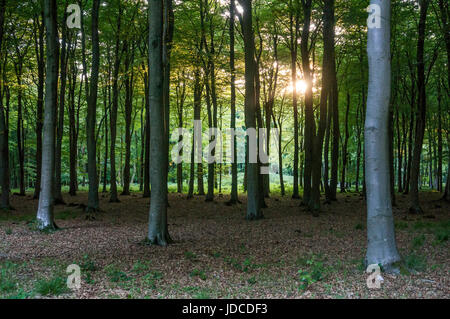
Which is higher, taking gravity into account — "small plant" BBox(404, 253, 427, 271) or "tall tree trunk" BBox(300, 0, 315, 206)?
"tall tree trunk" BBox(300, 0, 315, 206)

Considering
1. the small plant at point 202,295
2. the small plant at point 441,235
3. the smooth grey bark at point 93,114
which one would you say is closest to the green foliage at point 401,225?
the small plant at point 441,235

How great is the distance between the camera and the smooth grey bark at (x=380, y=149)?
16.8 ft

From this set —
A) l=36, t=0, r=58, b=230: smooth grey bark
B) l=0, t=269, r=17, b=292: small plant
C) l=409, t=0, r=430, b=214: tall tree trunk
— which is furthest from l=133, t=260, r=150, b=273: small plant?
l=409, t=0, r=430, b=214: tall tree trunk

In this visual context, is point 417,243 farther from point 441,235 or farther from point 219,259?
point 219,259

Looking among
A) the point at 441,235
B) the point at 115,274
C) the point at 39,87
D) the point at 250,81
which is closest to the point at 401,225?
the point at 441,235

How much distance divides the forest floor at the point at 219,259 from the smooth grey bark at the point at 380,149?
0.53m

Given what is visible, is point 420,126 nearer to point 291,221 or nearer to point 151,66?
point 291,221

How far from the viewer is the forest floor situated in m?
4.65

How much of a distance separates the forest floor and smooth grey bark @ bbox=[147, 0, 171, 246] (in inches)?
22.7

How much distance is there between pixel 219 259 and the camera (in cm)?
666

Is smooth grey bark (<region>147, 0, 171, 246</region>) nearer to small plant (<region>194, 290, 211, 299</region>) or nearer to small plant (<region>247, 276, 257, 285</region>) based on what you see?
small plant (<region>247, 276, 257, 285</region>)

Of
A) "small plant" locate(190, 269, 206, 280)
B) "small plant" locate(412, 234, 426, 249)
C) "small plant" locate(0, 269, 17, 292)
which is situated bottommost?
"small plant" locate(412, 234, 426, 249)

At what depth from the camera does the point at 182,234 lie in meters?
9.51

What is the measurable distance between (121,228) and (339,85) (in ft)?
56.2
